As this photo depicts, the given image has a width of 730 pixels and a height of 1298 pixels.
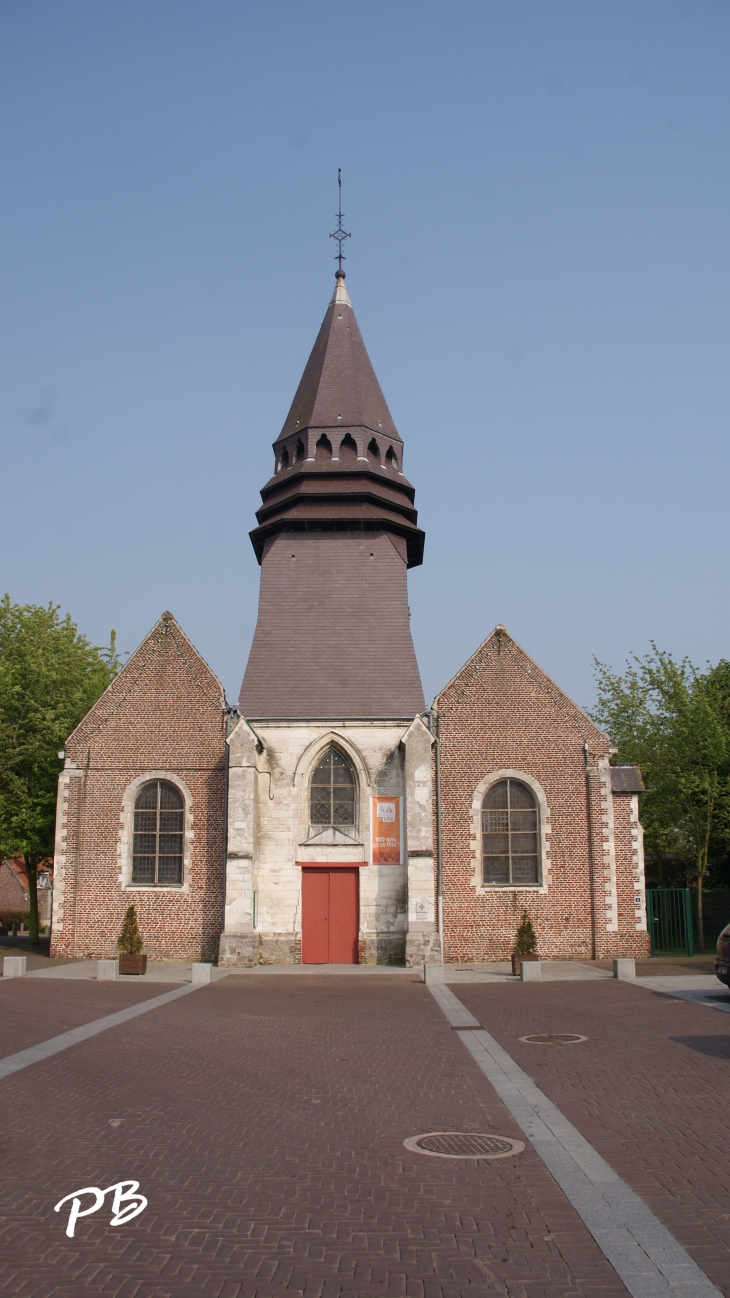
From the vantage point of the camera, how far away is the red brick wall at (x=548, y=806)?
2306 cm

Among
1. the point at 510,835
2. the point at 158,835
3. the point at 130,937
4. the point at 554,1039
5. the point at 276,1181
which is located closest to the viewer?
the point at 276,1181

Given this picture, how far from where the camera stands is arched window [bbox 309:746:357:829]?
23.3 m

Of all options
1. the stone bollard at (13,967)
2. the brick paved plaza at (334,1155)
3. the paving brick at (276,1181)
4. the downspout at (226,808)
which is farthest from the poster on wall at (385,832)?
the paving brick at (276,1181)

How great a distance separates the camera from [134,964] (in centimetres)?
2025

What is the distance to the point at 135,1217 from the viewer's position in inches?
222

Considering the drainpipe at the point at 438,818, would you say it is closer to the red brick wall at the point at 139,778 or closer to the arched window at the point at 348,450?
the red brick wall at the point at 139,778

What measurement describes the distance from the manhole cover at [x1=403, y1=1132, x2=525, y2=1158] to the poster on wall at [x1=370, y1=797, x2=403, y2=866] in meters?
15.4

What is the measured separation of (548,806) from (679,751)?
26.6 ft

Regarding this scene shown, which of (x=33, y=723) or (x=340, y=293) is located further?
(x=340, y=293)

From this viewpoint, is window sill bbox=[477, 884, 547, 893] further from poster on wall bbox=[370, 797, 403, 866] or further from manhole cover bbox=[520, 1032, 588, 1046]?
manhole cover bbox=[520, 1032, 588, 1046]

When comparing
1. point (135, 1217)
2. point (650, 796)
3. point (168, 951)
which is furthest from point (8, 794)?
point (135, 1217)

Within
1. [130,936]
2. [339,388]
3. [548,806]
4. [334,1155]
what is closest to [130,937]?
[130,936]

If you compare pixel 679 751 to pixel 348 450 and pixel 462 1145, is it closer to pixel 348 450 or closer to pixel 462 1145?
pixel 348 450

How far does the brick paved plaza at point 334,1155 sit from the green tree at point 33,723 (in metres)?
14.0
